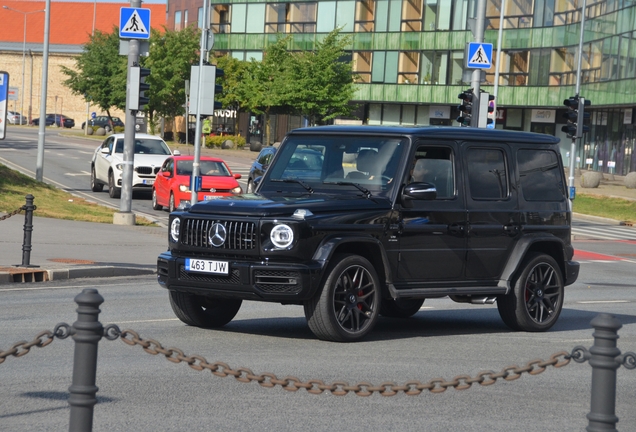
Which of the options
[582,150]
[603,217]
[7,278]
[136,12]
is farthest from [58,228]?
[582,150]

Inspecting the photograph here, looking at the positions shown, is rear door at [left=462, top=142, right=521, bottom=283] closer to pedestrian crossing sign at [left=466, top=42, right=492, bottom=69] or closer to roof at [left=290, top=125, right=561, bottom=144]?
roof at [left=290, top=125, right=561, bottom=144]

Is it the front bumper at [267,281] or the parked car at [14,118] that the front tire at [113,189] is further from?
the parked car at [14,118]

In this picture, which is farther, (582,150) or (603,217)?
(582,150)

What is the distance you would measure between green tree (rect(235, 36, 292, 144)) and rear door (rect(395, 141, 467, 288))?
55784 mm

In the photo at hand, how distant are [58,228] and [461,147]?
1295 centimetres

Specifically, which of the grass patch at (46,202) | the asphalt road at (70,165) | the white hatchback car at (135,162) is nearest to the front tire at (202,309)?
the grass patch at (46,202)

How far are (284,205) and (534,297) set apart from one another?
3.17 meters

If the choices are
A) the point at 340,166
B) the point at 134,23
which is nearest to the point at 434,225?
the point at 340,166

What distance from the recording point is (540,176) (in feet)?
39.6

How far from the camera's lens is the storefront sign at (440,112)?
74.3 metres

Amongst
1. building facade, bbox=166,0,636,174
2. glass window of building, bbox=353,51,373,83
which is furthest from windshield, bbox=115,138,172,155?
glass window of building, bbox=353,51,373,83

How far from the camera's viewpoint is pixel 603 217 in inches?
1559

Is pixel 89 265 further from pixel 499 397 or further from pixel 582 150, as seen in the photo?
pixel 582 150

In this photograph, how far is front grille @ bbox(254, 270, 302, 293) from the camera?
31.3 feet
